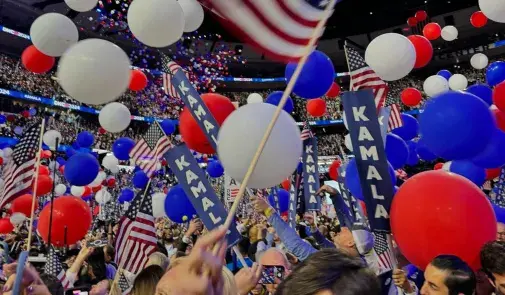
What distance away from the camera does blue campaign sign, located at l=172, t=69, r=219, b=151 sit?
408cm

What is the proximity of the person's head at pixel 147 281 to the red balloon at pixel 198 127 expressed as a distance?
222 cm

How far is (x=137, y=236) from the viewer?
4238 mm

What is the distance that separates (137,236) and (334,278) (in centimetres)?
336

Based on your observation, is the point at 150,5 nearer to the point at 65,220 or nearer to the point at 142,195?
the point at 142,195

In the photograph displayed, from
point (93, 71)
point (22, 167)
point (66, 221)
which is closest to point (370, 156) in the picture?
point (93, 71)

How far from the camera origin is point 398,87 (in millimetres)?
29203

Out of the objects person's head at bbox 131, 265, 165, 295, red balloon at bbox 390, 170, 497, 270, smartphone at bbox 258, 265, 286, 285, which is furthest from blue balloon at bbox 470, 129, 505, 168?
person's head at bbox 131, 265, 165, 295

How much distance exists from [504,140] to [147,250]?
3401mm

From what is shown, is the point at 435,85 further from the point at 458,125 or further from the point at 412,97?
the point at 458,125

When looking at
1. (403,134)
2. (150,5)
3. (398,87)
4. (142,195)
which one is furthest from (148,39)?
(398,87)

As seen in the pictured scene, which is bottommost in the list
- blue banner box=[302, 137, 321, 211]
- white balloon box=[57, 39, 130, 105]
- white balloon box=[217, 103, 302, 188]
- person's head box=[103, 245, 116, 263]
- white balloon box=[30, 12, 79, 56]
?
person's head box=[103, 245, 116, 263]

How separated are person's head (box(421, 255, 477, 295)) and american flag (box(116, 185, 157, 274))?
2.40m

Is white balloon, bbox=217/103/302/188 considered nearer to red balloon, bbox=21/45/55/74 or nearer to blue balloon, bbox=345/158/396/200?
blue balloon, bbox=345/158/396/200

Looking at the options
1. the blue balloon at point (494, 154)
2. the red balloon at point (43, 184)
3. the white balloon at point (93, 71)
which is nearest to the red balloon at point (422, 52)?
the blue balloon at point (494, 154)
